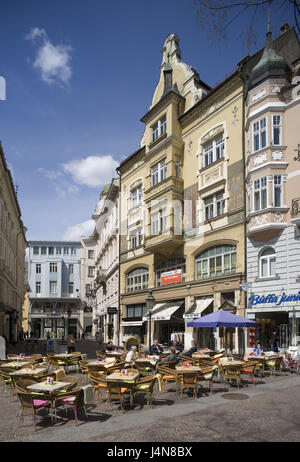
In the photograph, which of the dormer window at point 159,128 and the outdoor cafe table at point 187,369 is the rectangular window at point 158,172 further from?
the outdoor cafe table at point 187,369

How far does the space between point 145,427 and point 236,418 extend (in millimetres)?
2201

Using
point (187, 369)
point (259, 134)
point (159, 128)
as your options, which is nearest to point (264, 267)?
point (259, 134)

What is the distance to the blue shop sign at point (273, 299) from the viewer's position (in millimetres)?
20812

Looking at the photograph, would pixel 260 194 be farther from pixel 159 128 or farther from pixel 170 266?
pixel 159 128

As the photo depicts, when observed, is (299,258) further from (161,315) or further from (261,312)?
(161,315)

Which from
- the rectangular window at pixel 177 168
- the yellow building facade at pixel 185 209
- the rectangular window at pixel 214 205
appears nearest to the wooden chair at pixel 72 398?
the yellow building facade at pixel 185 209

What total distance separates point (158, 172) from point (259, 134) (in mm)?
11159

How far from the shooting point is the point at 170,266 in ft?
106

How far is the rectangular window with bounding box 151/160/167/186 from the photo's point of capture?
32.6 metres

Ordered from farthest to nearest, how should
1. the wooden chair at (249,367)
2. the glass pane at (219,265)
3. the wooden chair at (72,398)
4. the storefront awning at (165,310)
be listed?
the storefront awning at (165,310) < the glass pane at (219,265) < the wooden chair at (249,367) < the wooden chair at (72,398)

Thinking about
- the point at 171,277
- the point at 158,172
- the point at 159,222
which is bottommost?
the point at 171,277

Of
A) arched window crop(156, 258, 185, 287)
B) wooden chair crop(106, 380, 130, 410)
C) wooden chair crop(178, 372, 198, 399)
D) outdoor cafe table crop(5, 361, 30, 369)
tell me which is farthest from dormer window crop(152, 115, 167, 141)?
wooden chair crop(106, 380, 130, 410)

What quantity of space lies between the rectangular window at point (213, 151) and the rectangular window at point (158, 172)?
3988 mm
